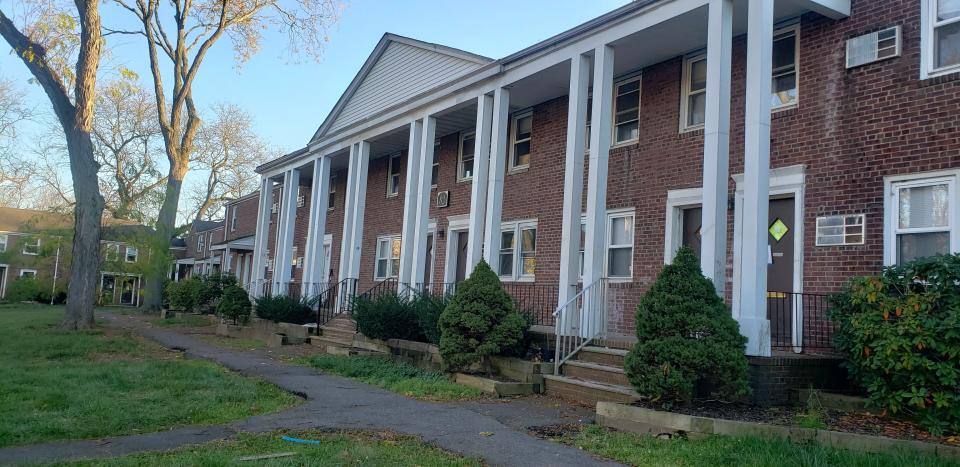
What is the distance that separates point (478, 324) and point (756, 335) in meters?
3.96

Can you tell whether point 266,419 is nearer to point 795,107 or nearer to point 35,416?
point 35,416

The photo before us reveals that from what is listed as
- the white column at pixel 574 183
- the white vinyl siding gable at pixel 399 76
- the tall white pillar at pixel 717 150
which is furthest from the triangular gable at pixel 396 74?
the tall white pillar at pixel 717 150

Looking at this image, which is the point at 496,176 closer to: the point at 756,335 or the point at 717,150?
the point at 717,150

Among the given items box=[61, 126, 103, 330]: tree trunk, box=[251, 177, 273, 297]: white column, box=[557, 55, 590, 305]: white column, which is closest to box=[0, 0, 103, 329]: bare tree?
box=[61, 126, 103, 330]: tree trunk

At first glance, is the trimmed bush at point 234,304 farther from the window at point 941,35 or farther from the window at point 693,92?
the window at point 941,35

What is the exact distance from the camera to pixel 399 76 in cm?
1895

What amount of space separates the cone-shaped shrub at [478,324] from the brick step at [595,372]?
40.5 inches

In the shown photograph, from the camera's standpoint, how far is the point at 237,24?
24.2 metres

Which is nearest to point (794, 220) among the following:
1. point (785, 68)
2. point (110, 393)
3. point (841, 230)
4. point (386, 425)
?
point (841, 230)

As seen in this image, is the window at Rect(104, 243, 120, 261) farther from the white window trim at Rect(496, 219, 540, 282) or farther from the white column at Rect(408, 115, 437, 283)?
the white window trim at Rect(496, 219, 540, 282)

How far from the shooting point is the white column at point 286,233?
851 inches

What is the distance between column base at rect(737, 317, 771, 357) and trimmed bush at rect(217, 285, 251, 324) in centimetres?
A: 1523

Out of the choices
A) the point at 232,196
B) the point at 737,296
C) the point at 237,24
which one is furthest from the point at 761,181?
the point at 232,196

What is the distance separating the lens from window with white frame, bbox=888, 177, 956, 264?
857cm
